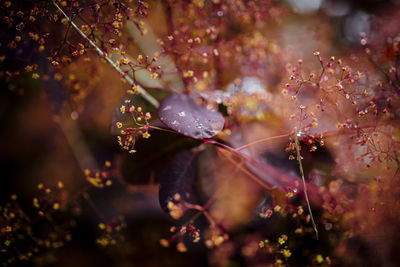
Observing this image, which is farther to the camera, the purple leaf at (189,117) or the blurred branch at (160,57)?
the blurred branch at (160,57)

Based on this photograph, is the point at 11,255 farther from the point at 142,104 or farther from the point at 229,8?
the point at 229,8

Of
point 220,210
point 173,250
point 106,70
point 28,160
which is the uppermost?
point 106,70

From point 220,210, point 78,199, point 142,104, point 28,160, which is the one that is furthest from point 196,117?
point 28,160

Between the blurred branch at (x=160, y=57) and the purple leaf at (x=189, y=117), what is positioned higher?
the blurred branch at (x=160, y=57)

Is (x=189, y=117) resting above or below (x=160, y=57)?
below

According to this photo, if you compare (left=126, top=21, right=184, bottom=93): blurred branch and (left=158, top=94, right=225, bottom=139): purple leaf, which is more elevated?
(left=126, top=21, right=184, bottom=93): blurred branch

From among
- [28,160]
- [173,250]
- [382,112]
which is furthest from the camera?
[28,160]

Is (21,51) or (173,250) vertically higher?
(21,51)

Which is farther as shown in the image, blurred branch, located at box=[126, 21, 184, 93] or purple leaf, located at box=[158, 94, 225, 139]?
blurred branch, located at box=[126, 21, 184, 93]
